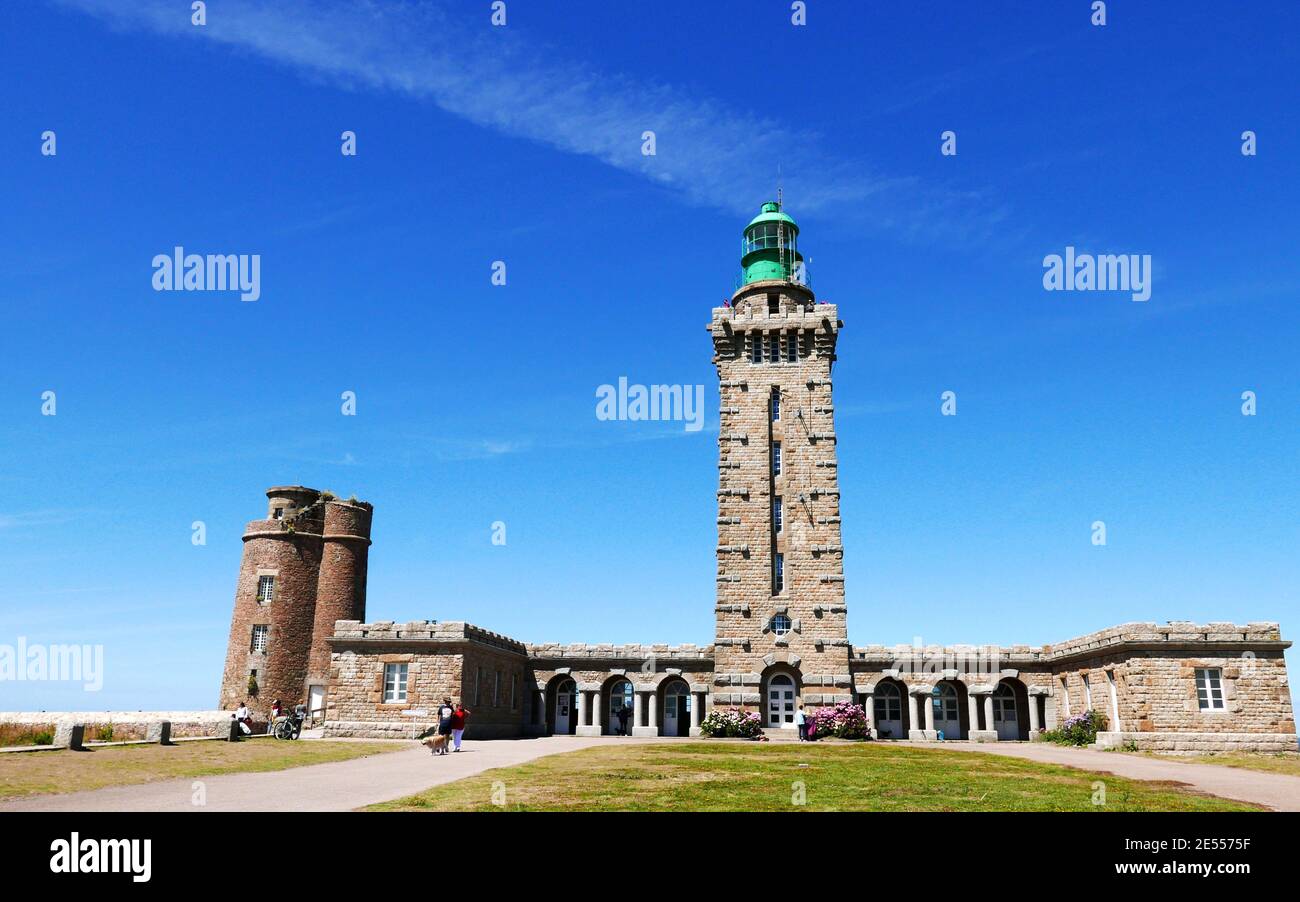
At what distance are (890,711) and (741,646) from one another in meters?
7.80

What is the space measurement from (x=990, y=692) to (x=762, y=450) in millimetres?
14696

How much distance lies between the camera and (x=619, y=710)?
4000 cm

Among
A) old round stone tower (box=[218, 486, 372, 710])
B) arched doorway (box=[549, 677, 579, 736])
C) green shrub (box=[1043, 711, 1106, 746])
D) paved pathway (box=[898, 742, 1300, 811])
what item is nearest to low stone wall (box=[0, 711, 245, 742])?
old round stone tower (box=[218, 486, 372, 710])

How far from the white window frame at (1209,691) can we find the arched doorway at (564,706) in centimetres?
2518

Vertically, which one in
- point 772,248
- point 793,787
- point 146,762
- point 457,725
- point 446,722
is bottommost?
point 457,725

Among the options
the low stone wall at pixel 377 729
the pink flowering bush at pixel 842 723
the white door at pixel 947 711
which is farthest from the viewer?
the white door at pixel 947 711

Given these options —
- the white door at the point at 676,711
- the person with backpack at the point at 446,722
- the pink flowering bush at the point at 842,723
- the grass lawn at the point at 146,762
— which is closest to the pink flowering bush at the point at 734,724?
the pink flowering bush at the point at 842,723

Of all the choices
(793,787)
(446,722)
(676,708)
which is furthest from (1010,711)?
(793,787)

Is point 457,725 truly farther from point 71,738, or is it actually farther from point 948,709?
point 948,709

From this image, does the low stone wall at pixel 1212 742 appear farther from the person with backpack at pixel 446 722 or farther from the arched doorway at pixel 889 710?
the person with backpack at pixel 446 722

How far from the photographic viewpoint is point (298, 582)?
41.8 metres

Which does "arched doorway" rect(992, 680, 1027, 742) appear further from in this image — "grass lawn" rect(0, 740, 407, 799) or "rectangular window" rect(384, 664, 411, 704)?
"grass lawn" rect(0, 740, 407, 799)

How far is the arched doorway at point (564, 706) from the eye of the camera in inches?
1575

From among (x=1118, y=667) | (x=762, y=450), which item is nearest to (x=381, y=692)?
(x=762, y=450)
